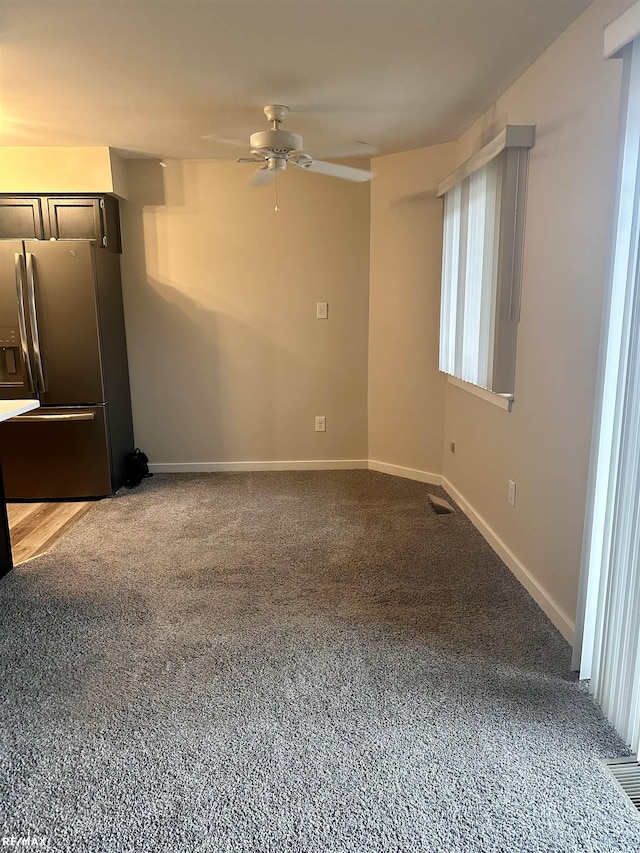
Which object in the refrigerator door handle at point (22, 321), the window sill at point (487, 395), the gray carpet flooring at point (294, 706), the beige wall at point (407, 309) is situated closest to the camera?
the gray carpet flooring at point (294, 706)

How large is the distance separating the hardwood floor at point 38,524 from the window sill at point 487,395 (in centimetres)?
260

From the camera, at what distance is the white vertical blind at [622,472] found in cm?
168

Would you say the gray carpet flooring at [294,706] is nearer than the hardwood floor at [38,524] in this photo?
Yes

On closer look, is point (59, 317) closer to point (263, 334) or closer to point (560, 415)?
point (263, 334)

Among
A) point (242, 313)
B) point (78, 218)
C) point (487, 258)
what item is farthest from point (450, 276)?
point (78, 218)

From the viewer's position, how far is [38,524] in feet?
11.7

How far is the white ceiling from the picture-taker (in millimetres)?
2068

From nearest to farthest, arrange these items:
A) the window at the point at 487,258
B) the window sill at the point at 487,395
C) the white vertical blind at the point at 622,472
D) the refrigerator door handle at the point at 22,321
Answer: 1. the white vertical blind at the point at 622,472
2. the window at the point at 487,258
3. the window sill at the point at 487,395
4. the refrigerator door handle at the point at 22,321

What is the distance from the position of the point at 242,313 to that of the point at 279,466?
1275 millimetres

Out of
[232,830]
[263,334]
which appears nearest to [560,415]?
[232,830]

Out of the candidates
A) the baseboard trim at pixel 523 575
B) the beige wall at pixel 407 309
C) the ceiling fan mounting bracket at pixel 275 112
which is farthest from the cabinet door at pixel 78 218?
the baseboard trim at pixel 523 575

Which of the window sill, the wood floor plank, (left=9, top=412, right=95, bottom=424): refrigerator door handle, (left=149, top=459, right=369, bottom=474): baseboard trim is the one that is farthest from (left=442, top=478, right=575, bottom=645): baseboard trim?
the wood floor plank

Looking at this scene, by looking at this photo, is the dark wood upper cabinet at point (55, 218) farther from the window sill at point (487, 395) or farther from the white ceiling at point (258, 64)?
the window sill at point (487, 395)

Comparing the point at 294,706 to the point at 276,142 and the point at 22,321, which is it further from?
the point at 22,321
